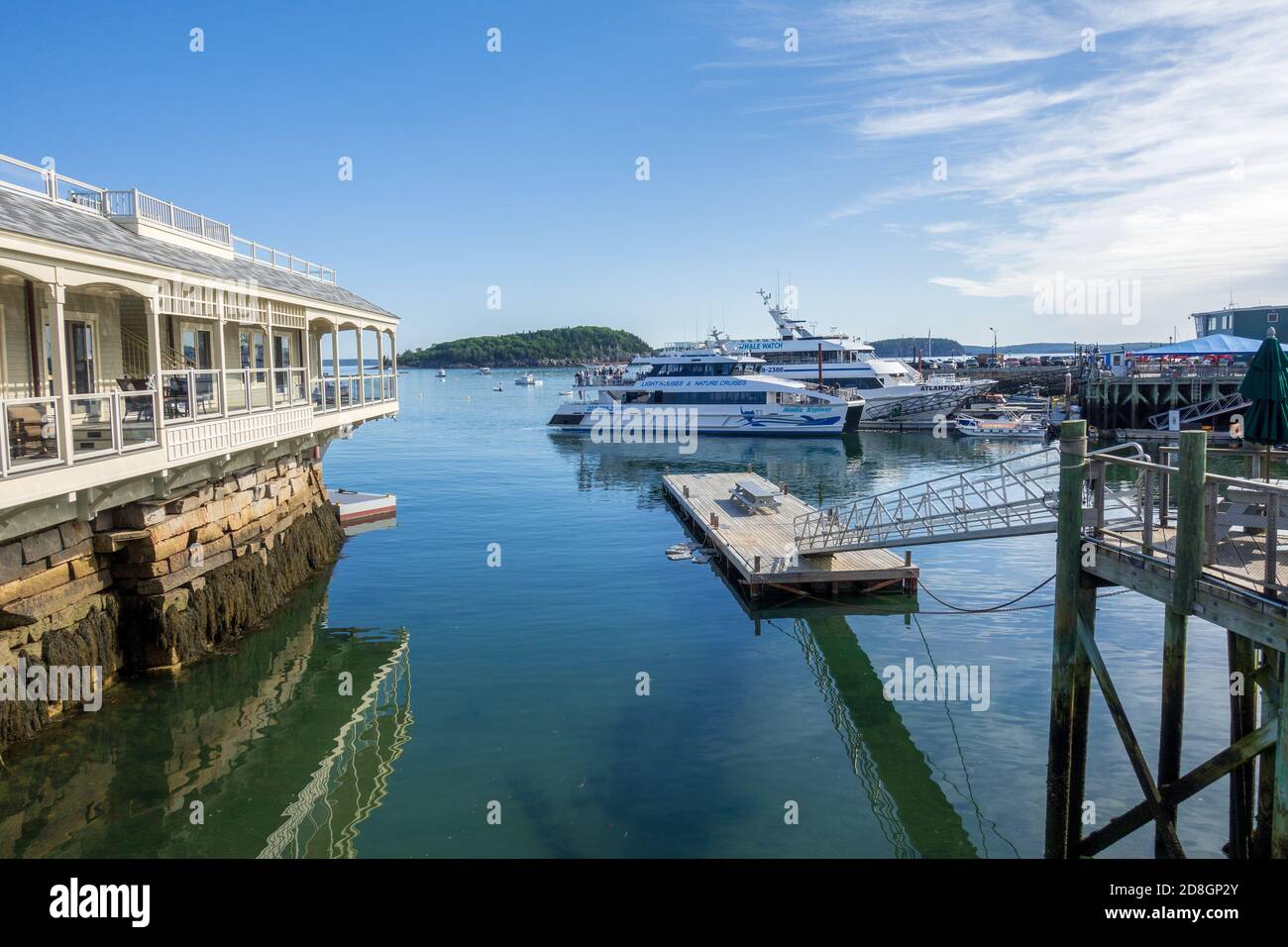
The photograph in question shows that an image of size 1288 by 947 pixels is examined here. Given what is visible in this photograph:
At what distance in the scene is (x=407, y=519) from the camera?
105 feet

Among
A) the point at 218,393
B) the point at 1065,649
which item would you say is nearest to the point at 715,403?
the point at 218,393

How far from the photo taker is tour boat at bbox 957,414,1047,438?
60500mm

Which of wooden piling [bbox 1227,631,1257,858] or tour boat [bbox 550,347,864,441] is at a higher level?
tour boat [bbox 550,347,864,441]

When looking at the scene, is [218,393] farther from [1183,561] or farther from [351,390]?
[1183,561]

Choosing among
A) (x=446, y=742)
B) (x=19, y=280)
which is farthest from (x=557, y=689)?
(x=19, y=280)

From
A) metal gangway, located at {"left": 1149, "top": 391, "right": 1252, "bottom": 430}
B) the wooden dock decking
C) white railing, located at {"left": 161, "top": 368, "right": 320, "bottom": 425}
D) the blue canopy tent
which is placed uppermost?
the blue canopy tent

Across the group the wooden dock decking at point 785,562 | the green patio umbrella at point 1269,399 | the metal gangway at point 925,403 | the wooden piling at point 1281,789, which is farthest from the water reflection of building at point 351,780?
the metal gangway at point 925,403

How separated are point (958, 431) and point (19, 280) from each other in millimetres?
59453

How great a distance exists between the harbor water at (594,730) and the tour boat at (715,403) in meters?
38.9

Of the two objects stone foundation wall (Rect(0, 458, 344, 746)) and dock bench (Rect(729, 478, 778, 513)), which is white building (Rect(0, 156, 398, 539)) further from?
dock bench (Rect(729, 478, 778, 513))

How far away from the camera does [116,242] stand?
13.2 metres

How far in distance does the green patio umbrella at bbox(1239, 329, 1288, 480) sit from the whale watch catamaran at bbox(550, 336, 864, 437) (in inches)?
2113

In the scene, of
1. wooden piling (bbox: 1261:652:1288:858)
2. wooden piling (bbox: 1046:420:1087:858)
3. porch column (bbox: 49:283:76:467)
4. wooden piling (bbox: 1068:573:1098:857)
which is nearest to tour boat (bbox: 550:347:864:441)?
wooden piling (bbox: 1046:420:1087:858)

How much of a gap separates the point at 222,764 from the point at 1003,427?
194ft
